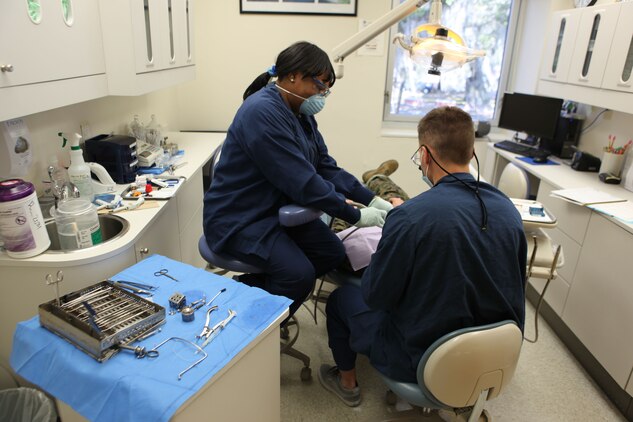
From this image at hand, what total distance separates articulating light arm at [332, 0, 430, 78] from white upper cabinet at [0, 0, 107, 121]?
3.27ft

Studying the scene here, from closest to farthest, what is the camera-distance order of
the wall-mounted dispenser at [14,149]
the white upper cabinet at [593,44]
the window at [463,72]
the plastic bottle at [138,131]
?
the wall-mounted dispenser at [14,149]
the white upper cabinet at [593,44]
the plastic bottle at [138,131]
the window at [463,72]

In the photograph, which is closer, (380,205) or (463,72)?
(380,205)

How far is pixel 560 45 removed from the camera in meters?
2.82

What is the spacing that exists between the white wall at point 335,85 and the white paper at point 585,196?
0.89 metres

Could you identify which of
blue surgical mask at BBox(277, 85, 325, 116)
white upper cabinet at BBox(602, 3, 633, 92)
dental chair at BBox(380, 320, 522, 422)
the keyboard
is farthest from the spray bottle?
the keyboard

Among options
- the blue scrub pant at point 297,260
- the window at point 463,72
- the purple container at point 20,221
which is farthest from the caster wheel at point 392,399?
the window at point 463,72

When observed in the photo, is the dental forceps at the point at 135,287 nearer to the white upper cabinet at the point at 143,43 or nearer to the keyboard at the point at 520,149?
the white upper cabinet at the point at 143,43

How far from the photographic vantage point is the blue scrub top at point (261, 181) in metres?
1.58

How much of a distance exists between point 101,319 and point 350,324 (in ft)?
2.82

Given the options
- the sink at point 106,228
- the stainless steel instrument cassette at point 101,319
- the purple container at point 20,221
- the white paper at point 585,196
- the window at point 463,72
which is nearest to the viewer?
the stainless steel instrument cassette at point 101,319

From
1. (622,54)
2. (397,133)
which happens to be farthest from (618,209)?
(397,133)

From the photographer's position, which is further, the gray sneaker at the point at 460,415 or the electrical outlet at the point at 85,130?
the electrical outlet at the point at 85,130

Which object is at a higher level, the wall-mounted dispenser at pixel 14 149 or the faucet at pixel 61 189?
the wall-mounted dispenser at pixel 14 149

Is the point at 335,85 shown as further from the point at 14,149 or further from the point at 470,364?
the point at 470,364
